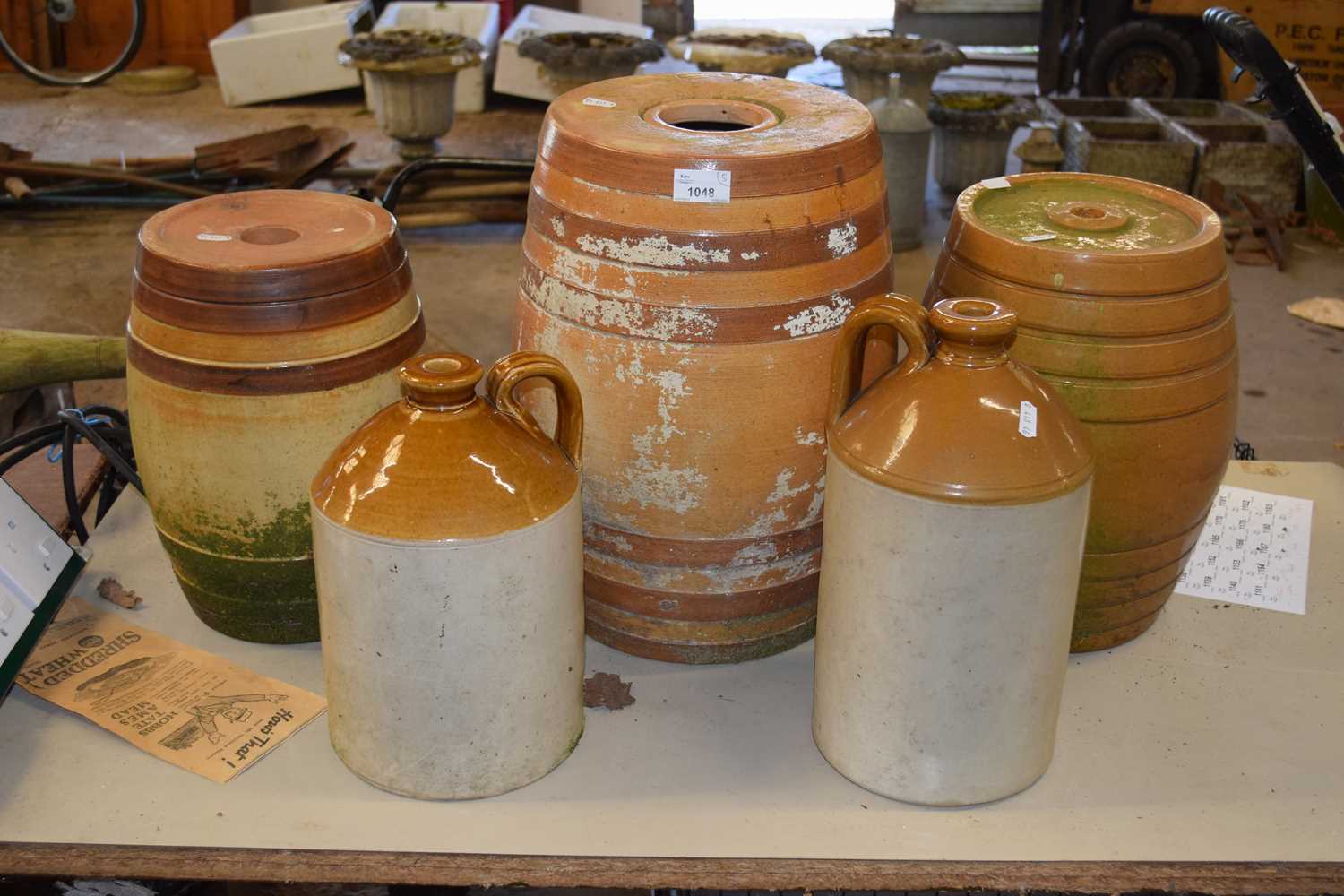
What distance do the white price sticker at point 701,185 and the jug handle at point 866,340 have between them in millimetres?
157

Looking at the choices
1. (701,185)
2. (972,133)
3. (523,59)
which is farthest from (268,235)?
(523,59)

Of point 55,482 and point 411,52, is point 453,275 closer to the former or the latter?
point 411,52

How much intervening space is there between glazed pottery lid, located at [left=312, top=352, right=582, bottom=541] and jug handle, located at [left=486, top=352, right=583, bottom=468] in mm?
19

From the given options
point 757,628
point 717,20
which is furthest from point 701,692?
point 717,20

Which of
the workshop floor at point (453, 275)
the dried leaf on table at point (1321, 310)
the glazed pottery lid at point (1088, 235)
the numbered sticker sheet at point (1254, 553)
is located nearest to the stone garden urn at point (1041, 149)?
the workshop floor at point (453, 275)

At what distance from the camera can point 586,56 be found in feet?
14.3

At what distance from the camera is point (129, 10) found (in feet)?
20.1

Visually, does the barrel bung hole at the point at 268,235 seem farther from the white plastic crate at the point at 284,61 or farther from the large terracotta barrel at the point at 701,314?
the white plastic crate at the point at 284,61

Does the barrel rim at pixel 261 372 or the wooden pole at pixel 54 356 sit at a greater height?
the barrel rim at pixel 261 372

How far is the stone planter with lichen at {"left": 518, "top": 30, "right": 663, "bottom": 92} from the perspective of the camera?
4.36 m

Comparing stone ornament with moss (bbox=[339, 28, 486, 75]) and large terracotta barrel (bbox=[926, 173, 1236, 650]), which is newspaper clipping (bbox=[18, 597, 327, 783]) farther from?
stone ornament with moss (bbox=[339, 28, 486, 75])

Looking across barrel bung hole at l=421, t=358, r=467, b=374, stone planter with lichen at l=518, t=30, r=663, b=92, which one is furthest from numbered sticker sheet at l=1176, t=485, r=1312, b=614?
Answer: stone planter with lichen at l=518, t=30, r=663, b=92

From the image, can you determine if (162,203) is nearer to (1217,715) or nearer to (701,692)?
(701,692)

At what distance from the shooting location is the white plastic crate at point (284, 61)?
5.65 m
